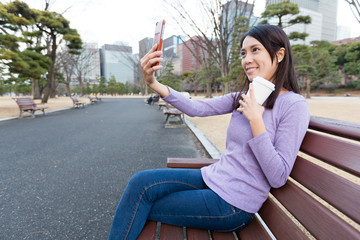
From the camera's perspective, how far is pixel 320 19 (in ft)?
149

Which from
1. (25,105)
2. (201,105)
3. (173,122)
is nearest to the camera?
(201,105)

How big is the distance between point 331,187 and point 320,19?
59595 mm

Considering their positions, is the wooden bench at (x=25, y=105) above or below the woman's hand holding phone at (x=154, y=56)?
below

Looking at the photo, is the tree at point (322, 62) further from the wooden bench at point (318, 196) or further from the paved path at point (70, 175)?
the wooden bench at point (318, 196)

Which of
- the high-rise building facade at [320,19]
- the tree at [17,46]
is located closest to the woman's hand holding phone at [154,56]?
the tree at [17,46]

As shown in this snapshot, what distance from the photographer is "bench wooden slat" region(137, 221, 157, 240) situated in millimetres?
1092

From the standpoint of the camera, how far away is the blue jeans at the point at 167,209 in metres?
1.09

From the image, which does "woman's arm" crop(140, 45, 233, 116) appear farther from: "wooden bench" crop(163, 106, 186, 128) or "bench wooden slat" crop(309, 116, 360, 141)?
"wooden bench" crop(163, 106, 186, 128)

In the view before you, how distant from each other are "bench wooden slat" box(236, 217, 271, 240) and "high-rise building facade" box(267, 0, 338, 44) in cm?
4082

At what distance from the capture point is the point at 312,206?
87 centimetres

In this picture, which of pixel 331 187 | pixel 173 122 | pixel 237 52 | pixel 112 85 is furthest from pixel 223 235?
pixel 112 85

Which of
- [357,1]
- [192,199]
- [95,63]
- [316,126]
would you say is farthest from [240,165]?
[95,63]

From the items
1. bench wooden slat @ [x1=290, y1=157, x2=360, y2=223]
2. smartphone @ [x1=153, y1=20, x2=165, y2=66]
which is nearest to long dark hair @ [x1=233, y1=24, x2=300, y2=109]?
bench wooden slat @ [x1=290, y1=157, x2=360, y2=223]

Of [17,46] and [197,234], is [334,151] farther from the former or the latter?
[17,46]
